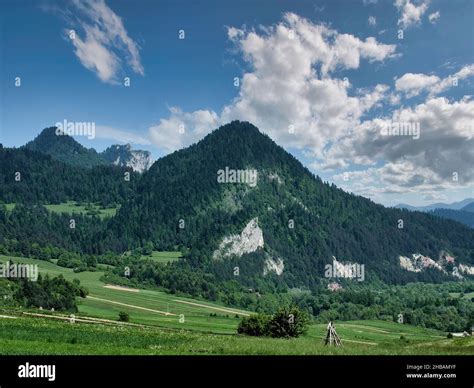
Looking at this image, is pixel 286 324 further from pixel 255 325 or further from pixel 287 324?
pixel 255 325

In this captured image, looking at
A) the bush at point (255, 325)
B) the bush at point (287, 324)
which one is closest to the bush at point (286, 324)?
the bush at point (287, 324)

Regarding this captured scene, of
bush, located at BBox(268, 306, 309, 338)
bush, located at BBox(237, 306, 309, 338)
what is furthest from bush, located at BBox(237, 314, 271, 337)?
bush, located at BBox(268, 306, 309, 338)

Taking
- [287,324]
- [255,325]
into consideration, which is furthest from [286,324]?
[255,325]

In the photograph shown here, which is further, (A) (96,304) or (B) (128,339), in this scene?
(A) (96,304)

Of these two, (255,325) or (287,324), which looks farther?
(255,325)

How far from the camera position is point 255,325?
60125 millimetres

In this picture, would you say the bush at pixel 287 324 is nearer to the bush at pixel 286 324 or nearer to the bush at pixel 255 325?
the bush at pixel 286 324

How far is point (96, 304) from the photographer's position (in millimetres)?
119312

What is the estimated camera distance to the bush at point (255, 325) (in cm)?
5717

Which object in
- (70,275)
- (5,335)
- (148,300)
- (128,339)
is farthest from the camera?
(70,275)

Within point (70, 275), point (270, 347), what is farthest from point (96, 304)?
point (270, 347)
